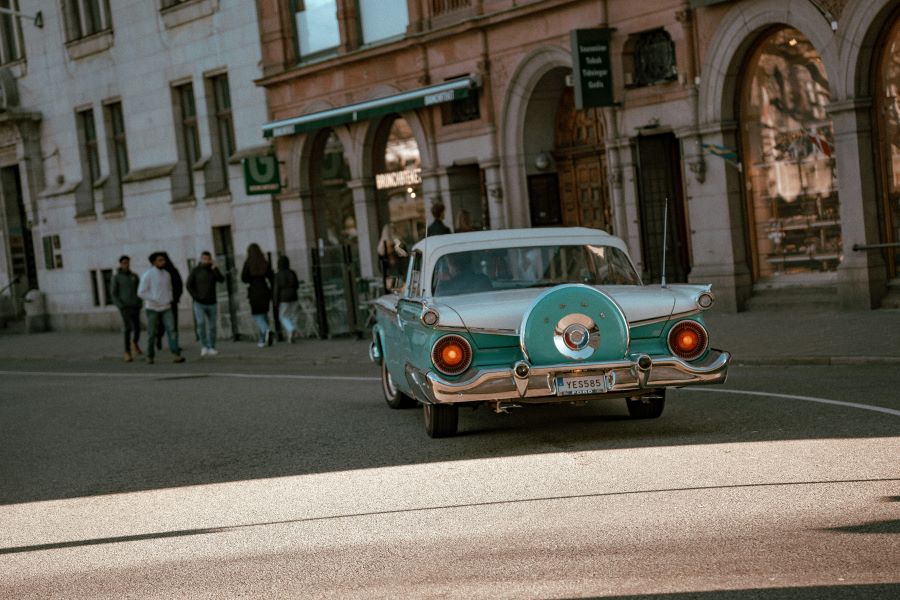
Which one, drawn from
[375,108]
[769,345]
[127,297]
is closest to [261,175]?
[375,108]

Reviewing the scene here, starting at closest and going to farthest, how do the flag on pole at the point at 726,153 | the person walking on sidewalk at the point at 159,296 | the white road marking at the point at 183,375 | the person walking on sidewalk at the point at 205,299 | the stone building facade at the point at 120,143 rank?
the white road marking at the point at 183,375
the flag on pole at the point at 726,153
the person walking on sidewalk at the point at 159,296
the person walking on sidewalk at the point at 205,299
the stone building facade at the point at 120,143

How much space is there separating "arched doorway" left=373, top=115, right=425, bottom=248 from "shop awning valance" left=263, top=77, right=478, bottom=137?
0.95m

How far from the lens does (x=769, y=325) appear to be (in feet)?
61.3

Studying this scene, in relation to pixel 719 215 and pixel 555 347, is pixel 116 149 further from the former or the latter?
pixel 555 347

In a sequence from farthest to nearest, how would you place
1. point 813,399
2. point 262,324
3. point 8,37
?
point 8,37 → point 262,324 → point 813,399

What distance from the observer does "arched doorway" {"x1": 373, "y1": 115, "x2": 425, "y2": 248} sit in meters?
28.9

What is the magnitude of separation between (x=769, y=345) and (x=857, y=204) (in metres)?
3.83

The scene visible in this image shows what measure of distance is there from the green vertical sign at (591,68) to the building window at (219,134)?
43.3 ft

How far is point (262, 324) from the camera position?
25.5 meters

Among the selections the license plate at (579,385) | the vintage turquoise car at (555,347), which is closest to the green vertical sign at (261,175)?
the vintage turquoise car at (555,347)

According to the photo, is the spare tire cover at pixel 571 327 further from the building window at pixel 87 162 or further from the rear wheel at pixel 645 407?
the building window at pixel 87 162

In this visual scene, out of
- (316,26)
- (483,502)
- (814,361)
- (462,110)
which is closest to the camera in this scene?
(483,502)

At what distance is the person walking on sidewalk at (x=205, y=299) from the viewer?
24.7 m

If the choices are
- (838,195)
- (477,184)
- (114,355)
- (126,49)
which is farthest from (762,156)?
(126,49)
